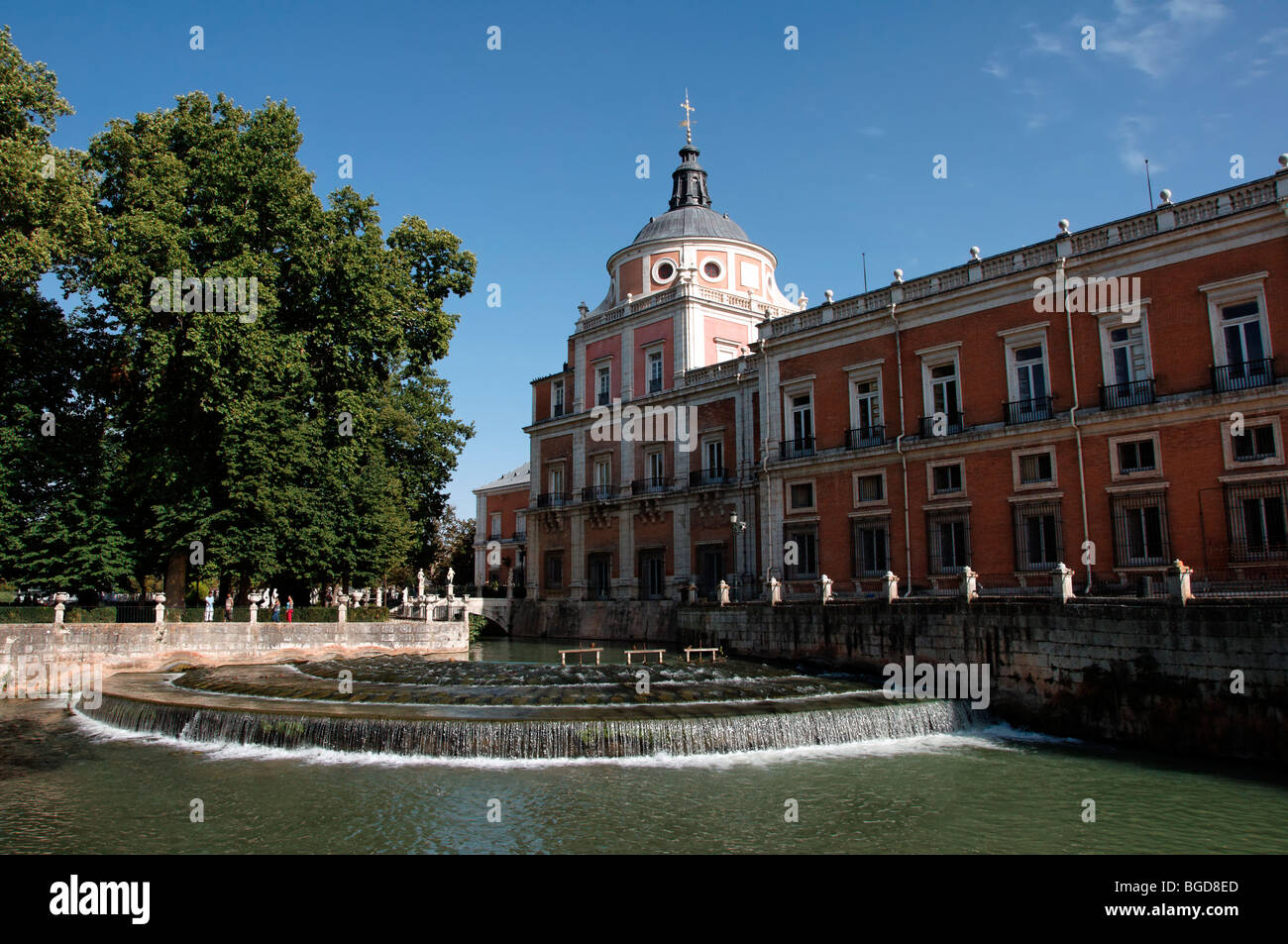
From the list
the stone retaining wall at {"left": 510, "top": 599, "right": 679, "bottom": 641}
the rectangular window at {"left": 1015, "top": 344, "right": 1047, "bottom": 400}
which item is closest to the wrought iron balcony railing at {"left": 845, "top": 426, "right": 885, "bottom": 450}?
the rectangular window at {"left": 1015, "top": 344, "right": 1047, "bottom": 400}

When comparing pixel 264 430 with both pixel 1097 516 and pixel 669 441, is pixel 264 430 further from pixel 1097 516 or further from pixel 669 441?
pixel 1097 516

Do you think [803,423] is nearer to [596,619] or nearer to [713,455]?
[713,455]

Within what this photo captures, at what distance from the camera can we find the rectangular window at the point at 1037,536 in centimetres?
2542

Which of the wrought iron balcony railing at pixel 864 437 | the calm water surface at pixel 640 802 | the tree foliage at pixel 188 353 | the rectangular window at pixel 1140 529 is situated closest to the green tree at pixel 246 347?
the tree foliage at pixel 188 353

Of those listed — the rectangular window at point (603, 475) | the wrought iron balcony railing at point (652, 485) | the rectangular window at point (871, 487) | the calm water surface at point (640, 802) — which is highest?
the rectangular window at point (603, 475)

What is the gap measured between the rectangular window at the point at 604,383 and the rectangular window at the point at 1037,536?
2667cm

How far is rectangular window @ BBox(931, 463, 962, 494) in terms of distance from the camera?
1115 inches

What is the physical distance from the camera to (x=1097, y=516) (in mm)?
24469

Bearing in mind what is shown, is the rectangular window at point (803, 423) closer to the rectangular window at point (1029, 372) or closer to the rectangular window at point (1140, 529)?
the rectangular window at point (1029, 372)

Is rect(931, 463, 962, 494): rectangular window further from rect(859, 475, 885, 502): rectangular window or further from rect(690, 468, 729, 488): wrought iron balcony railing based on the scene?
rect(690, 468, 729, 488): wrought iron balcony railing
